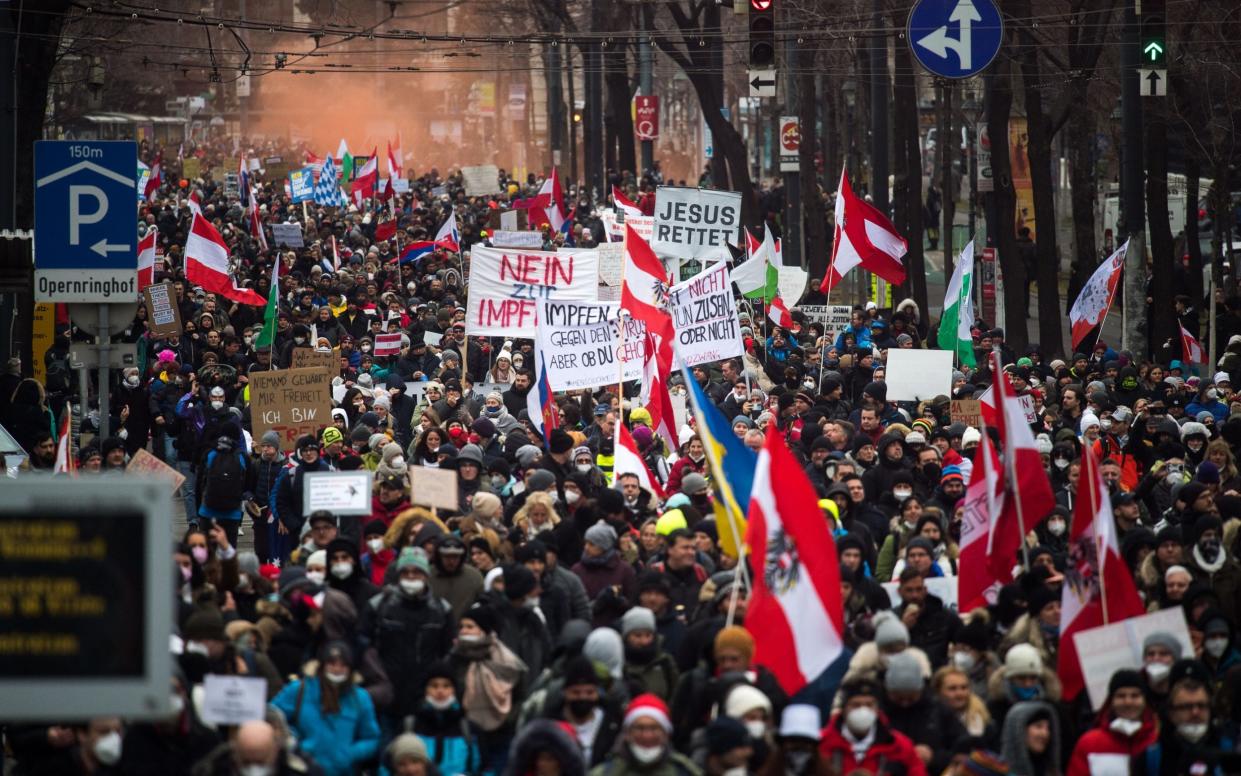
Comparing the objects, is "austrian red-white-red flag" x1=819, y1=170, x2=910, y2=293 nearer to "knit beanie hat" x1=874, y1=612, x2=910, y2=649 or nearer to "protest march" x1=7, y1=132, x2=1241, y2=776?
"protest march" x1=7, y1=132, x2=1241, y2=776

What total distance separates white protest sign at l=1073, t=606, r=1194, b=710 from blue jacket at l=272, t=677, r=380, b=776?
9.55 feet

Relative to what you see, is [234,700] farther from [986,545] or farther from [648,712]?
[986,545]

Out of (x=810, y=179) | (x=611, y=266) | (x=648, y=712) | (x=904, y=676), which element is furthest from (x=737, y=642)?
(x=810, y=179)

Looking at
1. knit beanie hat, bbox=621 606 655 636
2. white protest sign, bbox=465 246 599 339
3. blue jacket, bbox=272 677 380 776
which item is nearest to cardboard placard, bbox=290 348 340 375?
white protest sign, bbox=465 246 599 339

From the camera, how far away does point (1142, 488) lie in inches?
585

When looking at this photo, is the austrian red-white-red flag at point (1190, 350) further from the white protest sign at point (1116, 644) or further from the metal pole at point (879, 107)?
the white protest sign at point (1116, 644)

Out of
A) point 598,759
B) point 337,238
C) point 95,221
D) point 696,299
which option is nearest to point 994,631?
point 598,759

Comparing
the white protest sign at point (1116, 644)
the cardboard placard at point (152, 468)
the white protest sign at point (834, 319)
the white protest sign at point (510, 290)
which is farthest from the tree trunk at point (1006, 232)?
the white protest sign at point (1116, 644)

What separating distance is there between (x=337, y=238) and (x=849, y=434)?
27.7 metres

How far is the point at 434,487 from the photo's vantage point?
492 inches

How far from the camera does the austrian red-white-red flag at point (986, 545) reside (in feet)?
34.1

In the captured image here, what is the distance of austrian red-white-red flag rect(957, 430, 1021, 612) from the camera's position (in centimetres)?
1039

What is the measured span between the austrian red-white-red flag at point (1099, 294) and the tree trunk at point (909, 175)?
31.9 ft

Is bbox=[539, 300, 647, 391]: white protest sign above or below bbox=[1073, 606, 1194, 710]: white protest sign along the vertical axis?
above
